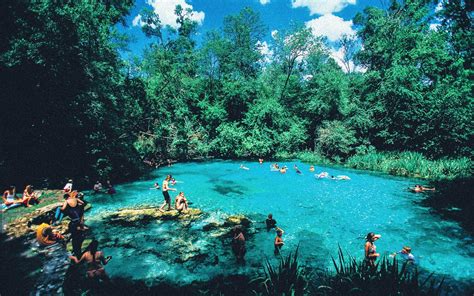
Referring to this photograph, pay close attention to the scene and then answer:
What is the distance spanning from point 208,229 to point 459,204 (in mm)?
15421

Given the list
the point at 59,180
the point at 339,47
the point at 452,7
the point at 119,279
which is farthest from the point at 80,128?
the point at 339,47

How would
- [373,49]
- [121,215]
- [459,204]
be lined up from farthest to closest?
[373,49]
[459,204]
[121,215]

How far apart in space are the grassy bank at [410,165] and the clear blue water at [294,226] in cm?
220

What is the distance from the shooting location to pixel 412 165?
2428 centimetres

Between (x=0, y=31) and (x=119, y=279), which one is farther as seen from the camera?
(x=0, y=31)

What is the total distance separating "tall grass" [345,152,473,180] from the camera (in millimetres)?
21922

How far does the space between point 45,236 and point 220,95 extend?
30.6 metres

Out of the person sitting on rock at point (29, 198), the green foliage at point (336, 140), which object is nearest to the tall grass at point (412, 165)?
the green foliage at point (336, 140)

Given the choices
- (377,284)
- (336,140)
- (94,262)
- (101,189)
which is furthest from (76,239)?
(336,140)

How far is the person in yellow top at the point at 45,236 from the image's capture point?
9.22 meters

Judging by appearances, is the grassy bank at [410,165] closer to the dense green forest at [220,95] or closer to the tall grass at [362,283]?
the dense green forest at [220,95]

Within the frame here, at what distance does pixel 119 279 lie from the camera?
8.05m

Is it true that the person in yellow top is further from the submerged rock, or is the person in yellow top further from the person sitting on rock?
the person sitting on rock

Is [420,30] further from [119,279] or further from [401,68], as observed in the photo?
[119,279]
